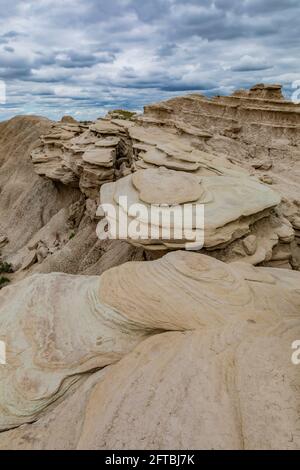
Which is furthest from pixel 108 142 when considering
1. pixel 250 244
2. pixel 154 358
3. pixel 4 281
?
pixel 154 358

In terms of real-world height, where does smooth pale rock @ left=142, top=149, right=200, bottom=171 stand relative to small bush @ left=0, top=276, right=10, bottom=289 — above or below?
above

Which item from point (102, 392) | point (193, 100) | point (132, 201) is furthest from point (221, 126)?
point (102, 392)

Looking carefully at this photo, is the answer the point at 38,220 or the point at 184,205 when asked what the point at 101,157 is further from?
the point at 38,220

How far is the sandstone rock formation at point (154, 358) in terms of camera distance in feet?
12.5

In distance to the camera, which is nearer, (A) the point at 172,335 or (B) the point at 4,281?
(A) the point at 172,335

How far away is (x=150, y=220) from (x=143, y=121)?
13.0 m

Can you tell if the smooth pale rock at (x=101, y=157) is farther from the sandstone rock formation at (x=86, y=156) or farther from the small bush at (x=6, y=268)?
the small bush at (x=6, y=268)

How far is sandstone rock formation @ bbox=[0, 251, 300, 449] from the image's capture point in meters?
3.82

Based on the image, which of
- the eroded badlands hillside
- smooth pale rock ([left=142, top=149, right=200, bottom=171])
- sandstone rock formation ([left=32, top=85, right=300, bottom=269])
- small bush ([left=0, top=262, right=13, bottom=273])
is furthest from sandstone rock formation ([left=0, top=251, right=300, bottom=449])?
small bush ([left=0, top=262, right=13, bottom=273])

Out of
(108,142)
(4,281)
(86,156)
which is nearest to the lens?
(86,156)

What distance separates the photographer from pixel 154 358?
4.87 meters

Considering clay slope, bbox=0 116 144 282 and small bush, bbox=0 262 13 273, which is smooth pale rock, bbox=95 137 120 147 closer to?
clay slope, bbox=0 116 144 282

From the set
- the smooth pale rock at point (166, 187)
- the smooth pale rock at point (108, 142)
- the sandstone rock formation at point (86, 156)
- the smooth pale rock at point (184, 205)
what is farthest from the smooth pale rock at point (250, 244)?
the smooth pale rock at point (108, 142)
